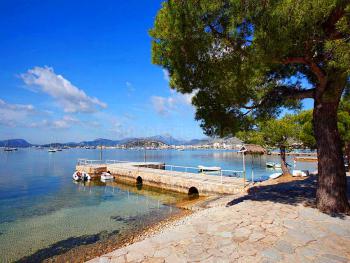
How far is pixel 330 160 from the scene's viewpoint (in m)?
8.69

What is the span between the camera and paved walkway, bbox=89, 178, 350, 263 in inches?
230

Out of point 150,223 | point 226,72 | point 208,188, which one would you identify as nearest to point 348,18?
point 226,72

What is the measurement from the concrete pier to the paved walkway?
36.7 feet

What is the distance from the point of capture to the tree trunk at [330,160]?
28.5 ft

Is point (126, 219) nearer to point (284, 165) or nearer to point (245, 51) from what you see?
point (245, 51)

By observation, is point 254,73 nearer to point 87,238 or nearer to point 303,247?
point 303,247

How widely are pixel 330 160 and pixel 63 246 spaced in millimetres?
12435

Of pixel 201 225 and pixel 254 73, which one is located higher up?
pixel 254 73

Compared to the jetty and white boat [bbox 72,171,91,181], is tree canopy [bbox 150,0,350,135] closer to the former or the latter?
the jetty

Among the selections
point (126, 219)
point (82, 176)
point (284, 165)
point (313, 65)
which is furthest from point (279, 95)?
point (82, 176)

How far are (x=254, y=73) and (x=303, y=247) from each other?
5.09m

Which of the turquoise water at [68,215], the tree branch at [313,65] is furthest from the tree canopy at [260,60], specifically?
the turquoise water at [68,215]

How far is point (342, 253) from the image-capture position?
5.93m

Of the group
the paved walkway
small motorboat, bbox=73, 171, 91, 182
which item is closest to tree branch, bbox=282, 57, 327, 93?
the paved walkway
